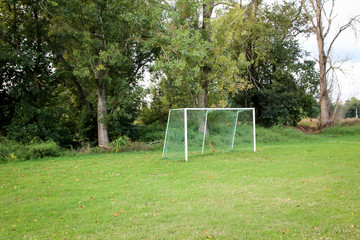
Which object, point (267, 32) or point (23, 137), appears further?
point (267, 32)

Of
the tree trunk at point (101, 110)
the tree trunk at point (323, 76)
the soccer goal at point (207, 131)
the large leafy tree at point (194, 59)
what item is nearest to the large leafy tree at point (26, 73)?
the tree trunk at point (101, 110)

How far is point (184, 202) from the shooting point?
235 inches

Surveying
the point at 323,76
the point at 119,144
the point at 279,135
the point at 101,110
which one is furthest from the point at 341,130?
the point at 101,110

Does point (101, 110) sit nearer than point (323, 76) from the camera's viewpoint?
Yes

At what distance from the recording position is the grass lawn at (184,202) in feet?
14.8

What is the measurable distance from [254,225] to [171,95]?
57.1ft

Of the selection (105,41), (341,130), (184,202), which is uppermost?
(105,41)

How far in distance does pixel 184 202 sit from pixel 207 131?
7897 mm

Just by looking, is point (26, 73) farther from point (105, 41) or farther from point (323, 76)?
point (323, 76)

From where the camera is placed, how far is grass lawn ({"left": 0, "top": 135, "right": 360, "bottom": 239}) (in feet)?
14.8

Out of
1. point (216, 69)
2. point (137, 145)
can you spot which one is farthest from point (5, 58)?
point (216, 69)

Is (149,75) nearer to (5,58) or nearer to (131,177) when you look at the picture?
(5,58)

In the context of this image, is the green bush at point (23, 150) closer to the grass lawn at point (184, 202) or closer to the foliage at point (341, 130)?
the grass lawn at point (184, 202)

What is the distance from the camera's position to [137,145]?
15.8 m
